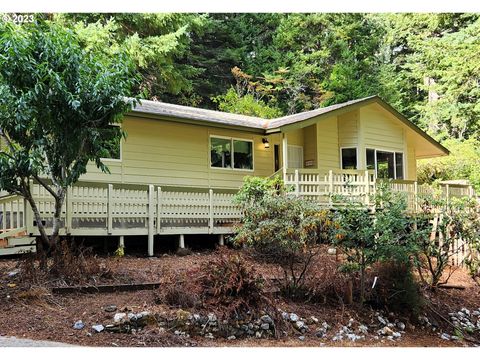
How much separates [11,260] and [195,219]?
363 centimetres

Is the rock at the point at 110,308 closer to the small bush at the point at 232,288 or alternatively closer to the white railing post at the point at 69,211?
the small bush at the point at 232,288

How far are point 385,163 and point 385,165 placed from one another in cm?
6

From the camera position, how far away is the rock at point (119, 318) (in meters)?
5.58

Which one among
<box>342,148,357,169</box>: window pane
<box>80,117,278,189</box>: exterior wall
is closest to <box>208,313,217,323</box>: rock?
<box>80,117,278,189</box>: exterior wall

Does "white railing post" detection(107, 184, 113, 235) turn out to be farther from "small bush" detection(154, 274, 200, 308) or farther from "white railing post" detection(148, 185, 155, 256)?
"small bush" detection(154, 274, 200, 308)

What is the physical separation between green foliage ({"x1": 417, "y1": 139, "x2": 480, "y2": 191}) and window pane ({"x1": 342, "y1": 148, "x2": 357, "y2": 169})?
574 cm

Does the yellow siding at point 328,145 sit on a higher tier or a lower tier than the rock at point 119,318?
higher

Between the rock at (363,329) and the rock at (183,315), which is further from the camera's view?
the rock at (363,329)

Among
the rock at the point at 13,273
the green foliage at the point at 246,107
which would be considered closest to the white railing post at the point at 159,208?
the rock at the point at 13,273

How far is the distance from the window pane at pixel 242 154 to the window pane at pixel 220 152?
0.20m

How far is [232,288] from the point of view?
613 cm

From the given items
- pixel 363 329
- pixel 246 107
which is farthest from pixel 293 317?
pixel 246 107

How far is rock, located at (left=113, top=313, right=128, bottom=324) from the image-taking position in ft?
18.3

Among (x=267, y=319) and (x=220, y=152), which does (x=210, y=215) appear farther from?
(x=267, y=319)
